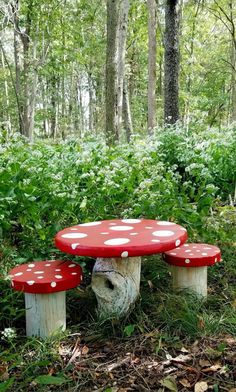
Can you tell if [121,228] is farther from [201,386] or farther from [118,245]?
[201,386]

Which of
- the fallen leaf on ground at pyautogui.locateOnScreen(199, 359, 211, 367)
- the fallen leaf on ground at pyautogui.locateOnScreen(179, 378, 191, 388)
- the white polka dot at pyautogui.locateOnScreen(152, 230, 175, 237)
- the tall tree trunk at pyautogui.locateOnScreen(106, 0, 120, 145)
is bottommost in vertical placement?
the fallen leaf on ground at pyautogui.locateOnScreen(179, 378, 191, 388)

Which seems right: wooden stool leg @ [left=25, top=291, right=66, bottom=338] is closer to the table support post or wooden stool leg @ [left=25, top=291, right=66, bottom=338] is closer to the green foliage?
the table support post

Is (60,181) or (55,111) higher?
(55,111)

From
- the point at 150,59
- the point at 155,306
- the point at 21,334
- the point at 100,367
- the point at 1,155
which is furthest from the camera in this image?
the point at 150,59

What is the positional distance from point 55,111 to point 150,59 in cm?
2149

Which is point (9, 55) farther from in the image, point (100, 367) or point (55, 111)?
point (100, 367)

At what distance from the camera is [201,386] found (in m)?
2.22

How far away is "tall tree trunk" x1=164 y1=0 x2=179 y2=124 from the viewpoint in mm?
8281

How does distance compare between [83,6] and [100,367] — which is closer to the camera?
[100,367]

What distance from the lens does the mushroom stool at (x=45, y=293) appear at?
2.55 metres

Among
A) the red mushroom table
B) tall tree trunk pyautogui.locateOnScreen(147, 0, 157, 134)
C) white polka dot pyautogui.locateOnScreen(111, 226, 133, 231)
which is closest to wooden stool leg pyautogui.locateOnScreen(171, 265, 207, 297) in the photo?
the red mushroom table

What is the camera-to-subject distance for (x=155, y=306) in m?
3.03

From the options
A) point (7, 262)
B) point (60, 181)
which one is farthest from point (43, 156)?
point (7, 262)

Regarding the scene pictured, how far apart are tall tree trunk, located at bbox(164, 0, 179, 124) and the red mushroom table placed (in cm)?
611
